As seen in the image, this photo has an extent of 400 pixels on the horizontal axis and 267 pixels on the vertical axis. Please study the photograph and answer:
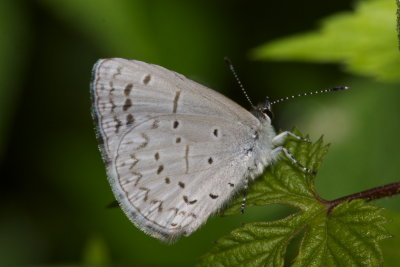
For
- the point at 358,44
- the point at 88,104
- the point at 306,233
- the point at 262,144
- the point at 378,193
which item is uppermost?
the point at 358,44

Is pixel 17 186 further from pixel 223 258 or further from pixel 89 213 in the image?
pixel 223 258

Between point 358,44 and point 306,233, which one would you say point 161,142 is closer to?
point 306,233

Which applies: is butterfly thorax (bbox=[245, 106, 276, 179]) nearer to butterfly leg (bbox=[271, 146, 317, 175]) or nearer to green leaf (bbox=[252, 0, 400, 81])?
butterfly leg (bbox=[271, 146, 317, 175])

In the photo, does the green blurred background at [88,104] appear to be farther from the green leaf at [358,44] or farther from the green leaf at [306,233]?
the green leaf at [306,233]

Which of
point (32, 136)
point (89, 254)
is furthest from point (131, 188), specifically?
point (32, 136)

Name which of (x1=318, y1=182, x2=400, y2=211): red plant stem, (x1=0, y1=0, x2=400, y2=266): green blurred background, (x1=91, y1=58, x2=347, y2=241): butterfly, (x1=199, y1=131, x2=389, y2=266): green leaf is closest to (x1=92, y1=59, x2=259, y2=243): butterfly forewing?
(x1=91, y1=58, x2=347, y2=241): butterfly

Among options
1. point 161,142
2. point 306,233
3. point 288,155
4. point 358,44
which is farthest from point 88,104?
point 306,233

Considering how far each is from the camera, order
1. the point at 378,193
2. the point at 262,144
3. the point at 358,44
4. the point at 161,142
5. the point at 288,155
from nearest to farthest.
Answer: the point at 378,193, the point at 288,155, the point at 161,142, the point at 262,144, the point at 358,44
